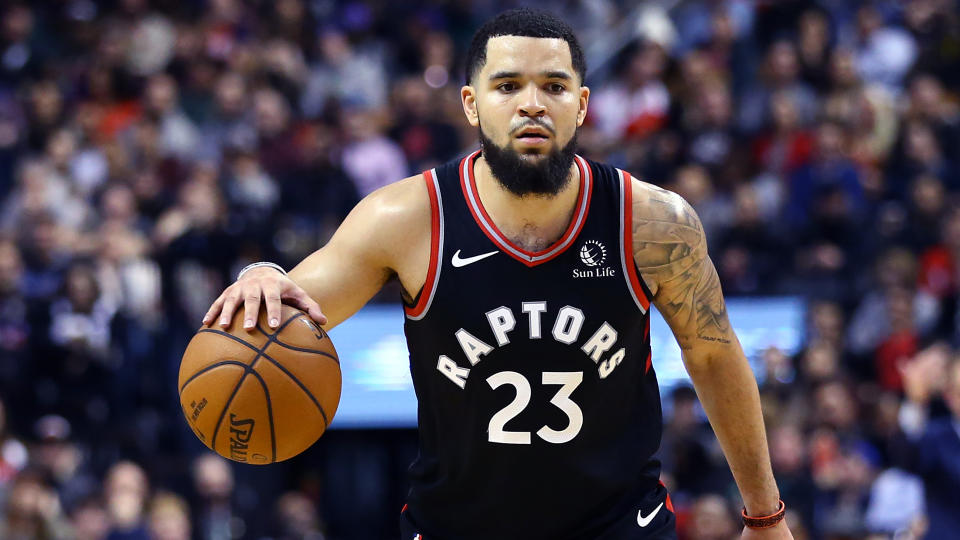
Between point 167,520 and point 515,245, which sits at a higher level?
point 515,245

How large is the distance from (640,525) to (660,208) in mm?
1026

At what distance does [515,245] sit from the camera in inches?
167

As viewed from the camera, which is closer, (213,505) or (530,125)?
(530,125)

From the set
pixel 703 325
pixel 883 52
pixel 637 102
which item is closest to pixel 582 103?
pixel 703 325

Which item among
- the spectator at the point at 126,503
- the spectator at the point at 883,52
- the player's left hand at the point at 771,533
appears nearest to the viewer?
the player's left hand at the point at 771,533

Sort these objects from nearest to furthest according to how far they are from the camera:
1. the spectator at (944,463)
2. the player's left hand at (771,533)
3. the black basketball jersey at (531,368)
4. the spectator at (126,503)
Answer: the black basketball jersey at (531,368) < the player's left hand at (771,533) < the spectator at (944,463) < the spectator at (126,503)

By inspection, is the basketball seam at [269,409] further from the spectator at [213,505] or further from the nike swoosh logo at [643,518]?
the spectator at [213,505]

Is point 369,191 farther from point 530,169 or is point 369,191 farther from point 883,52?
point 530,169

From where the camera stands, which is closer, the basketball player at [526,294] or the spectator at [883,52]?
the basketball player at [526,294]

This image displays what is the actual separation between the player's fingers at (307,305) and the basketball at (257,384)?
0.07 ft

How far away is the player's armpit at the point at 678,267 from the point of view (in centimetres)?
428

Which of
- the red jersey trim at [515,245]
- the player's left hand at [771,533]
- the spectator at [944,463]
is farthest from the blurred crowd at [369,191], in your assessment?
the red jersey trim at [515,245]

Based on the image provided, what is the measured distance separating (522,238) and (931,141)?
308 inches

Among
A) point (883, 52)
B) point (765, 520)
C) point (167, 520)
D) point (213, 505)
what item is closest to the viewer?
point (765, 520)
